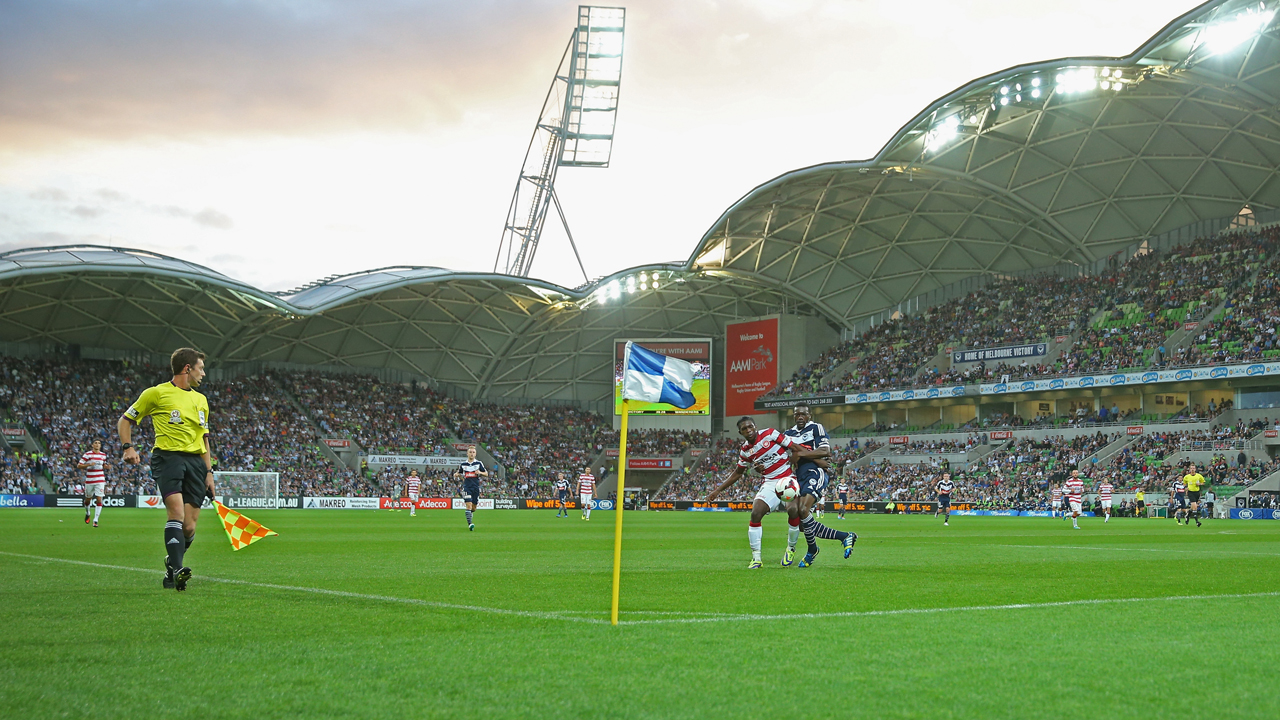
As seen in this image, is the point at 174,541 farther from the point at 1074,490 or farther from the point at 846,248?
the point at 846,248

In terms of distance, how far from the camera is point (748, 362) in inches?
3157

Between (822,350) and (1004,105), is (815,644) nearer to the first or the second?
(1004,105)

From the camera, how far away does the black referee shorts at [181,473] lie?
1037 cm

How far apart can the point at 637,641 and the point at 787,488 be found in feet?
23.7

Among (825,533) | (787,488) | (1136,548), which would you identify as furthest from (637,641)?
(1136,548)

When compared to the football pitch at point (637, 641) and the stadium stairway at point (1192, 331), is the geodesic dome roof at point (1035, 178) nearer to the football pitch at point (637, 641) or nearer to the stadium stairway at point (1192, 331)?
the stadium stairway at point (1192, 331)

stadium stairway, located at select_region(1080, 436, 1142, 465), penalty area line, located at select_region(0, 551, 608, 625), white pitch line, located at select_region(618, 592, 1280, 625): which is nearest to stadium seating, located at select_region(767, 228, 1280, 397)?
stadium stairway, located at select_region(1080, 436, 1142, 465)

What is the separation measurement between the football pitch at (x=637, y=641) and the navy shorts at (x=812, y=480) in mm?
1066

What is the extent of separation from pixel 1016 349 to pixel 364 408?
45.3m

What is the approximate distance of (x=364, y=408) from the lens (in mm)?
78062

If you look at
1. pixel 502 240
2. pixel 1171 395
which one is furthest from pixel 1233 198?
pixel 502 240

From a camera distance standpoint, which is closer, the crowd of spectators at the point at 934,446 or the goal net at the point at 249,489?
the goal net at the point at 249,489

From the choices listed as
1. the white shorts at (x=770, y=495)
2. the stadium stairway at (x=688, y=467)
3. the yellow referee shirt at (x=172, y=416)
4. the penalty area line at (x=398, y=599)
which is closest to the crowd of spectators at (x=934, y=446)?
the stadium stairway at (x=688, y=467)

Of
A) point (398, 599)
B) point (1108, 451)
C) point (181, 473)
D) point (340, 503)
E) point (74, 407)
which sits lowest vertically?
point (340, 503)
